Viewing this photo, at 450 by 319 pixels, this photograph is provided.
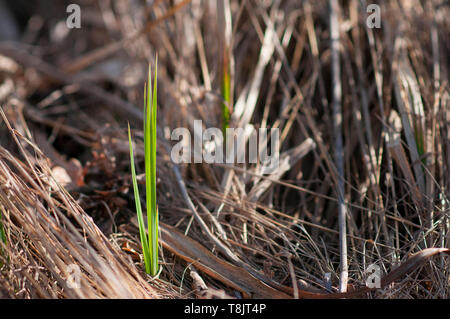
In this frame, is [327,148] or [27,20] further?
[27,20]

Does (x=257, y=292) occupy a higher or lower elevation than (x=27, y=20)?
lower

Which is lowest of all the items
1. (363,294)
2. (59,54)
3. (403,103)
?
(363,294)

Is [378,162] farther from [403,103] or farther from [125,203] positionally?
[125,203]

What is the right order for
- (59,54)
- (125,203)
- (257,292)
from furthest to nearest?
(59,54)
(125,203)
(257,292)

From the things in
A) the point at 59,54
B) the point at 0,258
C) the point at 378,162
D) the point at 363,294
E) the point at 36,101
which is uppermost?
the point at 59,54

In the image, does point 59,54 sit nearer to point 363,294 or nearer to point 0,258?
point 0,258
